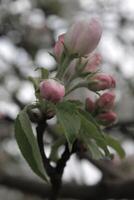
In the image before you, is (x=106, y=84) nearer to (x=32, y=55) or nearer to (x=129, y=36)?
(x=32, y=55)

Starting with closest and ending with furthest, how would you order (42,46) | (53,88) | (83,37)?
(53,88)
(83,37)
(42,46)

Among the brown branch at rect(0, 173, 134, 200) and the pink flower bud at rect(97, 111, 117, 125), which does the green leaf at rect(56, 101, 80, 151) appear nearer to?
the pink flower bud at rect(97, 111, 117, 125)

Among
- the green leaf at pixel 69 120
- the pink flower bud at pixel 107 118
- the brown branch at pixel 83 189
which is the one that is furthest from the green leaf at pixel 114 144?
the brown branch at pixel 83 189

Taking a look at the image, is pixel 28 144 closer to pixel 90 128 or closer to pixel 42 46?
pixel 90 128

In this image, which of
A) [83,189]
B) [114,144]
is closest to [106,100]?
[114,144]

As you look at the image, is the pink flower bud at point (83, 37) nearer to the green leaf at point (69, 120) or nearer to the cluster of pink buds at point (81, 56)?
the cluster of pink buds at point (81, 56)
